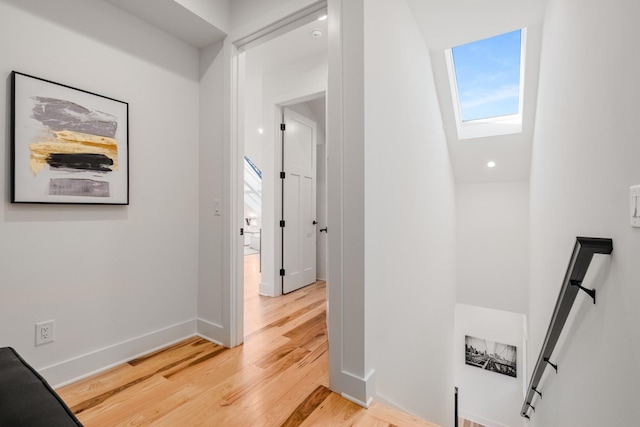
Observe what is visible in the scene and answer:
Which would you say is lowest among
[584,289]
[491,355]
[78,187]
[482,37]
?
[491,355]

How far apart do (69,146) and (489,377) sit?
688cm

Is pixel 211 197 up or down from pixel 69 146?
down

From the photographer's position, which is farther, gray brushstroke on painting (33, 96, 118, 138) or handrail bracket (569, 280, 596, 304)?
gray brushstroke on painting (33, 96, 118, 138)

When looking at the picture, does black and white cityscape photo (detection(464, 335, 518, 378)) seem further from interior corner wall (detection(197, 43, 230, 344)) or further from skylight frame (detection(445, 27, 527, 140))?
interior corner wall (detection(197, 43, 230, 344))

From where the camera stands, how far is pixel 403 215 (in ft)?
7.69

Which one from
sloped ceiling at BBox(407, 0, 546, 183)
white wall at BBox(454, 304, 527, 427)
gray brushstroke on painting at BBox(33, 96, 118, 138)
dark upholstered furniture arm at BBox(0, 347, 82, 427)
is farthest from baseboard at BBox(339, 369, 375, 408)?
white wall at BBox(454, 304, 527, 427)

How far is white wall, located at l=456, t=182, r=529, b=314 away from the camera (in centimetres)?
477

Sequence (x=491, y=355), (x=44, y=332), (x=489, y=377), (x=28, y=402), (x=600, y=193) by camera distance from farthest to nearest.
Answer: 1. (x=491, y=355)
2. (x=489, y=377)
3. (x=44, y=332)
4. (x=600, y=193)
5. (x=28, y=402)

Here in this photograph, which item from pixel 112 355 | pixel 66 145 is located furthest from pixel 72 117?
pixel 112 355

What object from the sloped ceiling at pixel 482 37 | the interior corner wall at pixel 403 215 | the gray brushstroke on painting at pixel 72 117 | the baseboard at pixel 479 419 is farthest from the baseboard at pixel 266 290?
the baseboard at pixel 479 419

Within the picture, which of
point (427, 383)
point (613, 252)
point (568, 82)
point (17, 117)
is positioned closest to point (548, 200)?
point (568, 82)

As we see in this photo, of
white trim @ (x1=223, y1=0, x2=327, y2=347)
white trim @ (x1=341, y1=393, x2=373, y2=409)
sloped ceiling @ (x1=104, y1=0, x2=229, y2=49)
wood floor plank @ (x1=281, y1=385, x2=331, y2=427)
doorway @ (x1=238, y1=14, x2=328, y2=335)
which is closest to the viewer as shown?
wood floor plank @ (x1=281, y1=385, x2=331, y2=427)

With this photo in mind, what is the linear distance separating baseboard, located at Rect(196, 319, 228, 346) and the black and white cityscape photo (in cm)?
A: 519

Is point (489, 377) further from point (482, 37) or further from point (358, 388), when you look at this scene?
point (482, 37)
